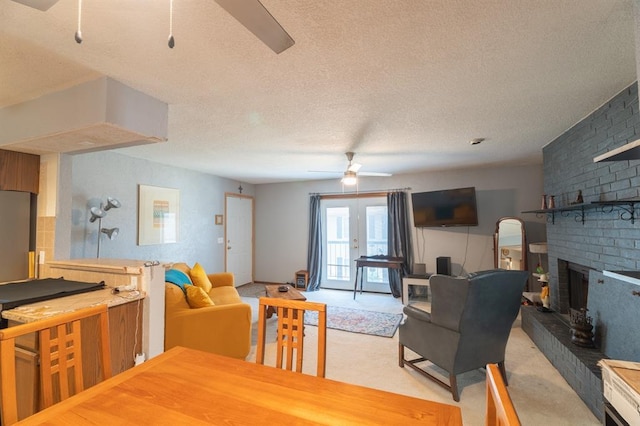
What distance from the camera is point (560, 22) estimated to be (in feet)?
4.55

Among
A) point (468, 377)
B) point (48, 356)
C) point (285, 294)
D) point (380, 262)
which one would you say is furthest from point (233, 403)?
point (380, 262)

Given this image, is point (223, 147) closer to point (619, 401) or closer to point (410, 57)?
point (410, 57)

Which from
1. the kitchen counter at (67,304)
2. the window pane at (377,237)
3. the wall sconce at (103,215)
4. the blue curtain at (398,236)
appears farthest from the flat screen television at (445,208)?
the wall sconce at (103,215)

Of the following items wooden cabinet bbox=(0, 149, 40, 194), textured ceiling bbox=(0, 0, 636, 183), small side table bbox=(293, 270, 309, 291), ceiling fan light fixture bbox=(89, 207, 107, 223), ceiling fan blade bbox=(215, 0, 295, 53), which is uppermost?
textured ceiling bbox=(0, 0, 636, 183)

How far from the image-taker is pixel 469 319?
2221 millimetres

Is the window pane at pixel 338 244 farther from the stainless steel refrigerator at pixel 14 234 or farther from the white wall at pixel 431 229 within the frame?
the stainless steel refrigerator at pixel 14 234

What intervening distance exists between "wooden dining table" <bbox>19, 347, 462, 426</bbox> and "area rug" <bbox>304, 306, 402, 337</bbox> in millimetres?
2704

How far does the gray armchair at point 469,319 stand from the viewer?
7.24 ft

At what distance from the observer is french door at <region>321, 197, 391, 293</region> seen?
5746 millimetres

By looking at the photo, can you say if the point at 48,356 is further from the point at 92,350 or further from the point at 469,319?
the point at 469,319

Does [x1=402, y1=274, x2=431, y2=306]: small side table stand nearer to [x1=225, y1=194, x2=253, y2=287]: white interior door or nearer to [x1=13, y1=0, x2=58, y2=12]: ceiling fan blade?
→ [x1=225, y1=194, x2=253, y2=287]: white interior door

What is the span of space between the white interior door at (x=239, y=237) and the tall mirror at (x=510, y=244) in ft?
16.3

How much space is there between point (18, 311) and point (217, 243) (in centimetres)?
396

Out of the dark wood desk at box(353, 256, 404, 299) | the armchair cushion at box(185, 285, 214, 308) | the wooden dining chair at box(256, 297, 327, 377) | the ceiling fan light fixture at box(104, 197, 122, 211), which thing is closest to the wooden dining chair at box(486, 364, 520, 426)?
the wooden dining chair at box(256, 297, 327, 377)
